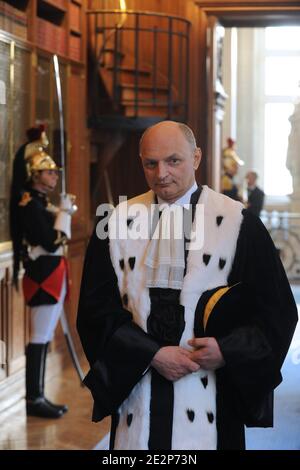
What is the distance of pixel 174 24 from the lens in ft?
24.9

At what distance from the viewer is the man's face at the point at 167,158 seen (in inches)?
85.7

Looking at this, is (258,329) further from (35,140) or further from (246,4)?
(246,4)

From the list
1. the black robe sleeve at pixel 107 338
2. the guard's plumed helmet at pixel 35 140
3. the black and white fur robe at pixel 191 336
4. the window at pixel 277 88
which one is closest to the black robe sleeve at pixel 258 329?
the black and white fur robe at pixel 191 336

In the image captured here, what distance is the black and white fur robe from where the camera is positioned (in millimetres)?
A: 2195

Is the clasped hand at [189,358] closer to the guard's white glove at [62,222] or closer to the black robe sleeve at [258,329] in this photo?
the black robe sleeve at [258,329]

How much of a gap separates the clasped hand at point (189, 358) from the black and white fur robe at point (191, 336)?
0.08 feet

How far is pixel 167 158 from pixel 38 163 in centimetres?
278

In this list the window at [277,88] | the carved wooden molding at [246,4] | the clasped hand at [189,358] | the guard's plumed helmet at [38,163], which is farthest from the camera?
the window at [277,88]

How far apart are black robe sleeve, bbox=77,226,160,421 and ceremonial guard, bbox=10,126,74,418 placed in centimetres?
260

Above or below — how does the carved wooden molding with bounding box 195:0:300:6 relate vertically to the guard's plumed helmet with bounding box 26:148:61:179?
above

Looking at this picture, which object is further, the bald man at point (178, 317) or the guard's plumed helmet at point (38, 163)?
the guard's plumed helmet at point (38, 163)

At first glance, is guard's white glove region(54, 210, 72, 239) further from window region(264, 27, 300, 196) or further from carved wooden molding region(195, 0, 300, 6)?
window region(264, 27, 300, 196)

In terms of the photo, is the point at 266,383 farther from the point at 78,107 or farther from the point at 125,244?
the point at 78,107

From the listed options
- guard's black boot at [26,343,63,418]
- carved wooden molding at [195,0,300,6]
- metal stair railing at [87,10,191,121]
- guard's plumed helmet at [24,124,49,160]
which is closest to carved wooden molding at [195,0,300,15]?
carved wooden molding at [195,0,300,6]
